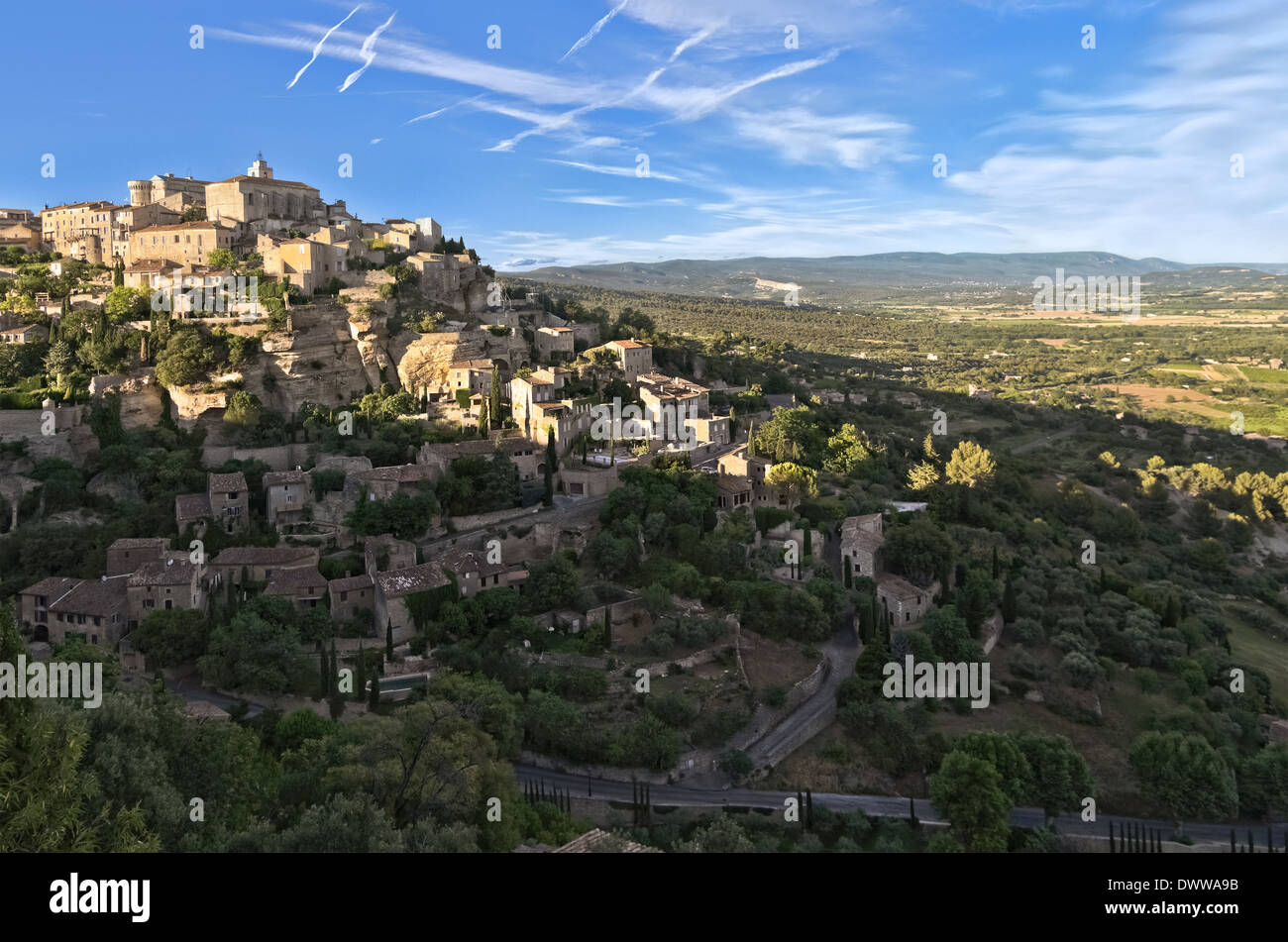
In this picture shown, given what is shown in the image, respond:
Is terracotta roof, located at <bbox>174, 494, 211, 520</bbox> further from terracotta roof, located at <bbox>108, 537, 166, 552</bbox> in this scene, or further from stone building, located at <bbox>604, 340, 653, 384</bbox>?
stone building, located at <bbox>604, 340, 653, 384</bbox>

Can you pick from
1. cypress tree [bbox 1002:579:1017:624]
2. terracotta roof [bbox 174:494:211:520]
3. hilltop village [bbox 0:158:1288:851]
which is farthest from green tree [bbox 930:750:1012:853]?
terracotta roof [bbox 174:494:211:520]

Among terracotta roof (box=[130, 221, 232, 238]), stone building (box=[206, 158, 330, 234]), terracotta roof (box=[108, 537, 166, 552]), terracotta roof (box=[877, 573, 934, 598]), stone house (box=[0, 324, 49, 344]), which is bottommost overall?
terracotta roof (box=[877, 573, 934, 598])

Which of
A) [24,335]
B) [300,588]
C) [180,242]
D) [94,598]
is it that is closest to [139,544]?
[94,598]

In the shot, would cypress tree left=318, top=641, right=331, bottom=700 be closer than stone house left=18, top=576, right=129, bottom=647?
Yes

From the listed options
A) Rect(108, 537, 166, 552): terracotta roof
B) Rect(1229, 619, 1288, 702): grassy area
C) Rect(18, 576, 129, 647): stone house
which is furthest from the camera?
Rect(1229, 619, 1288, 702): grassy area

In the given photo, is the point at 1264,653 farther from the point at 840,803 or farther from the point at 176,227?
the point at 176,227

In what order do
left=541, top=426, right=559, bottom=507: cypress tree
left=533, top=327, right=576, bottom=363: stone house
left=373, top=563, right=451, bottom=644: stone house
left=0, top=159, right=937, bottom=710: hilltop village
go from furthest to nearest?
left=533, top=327, right=576, bottom=363: stone house
left=541, top=426, right=559, bottom=507: cypress tree
left=0, top=159, right=937, bottom=710: hilltop village
left=373, top=563, right=451, bottom=644: stone house
